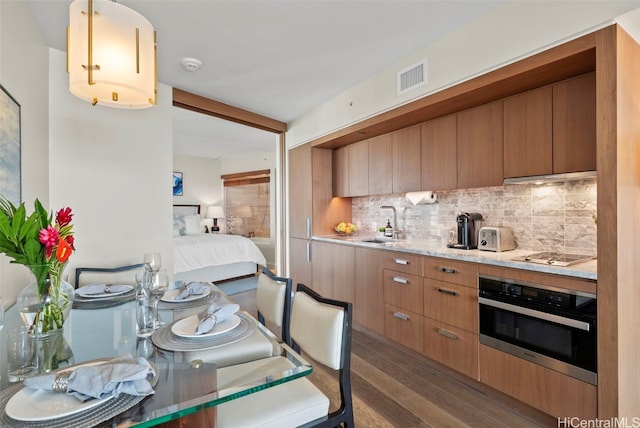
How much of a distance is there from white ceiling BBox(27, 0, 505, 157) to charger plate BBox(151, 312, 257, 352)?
1.97 metres

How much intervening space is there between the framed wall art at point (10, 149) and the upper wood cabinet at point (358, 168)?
2.92m

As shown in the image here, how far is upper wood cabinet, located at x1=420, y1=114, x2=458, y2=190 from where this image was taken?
2.63 m

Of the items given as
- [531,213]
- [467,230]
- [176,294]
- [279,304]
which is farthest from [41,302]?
[531,213]

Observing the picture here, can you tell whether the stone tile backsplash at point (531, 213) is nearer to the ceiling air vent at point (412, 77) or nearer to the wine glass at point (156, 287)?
the ceiling air vent at point (412, 77)

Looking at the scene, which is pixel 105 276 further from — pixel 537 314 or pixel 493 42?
pixel 493 42

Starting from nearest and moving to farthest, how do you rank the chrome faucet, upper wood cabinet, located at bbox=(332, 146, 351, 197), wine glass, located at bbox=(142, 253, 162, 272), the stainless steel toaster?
wine glass, located at bbox=(142, 253, 162, 272) → the stainless steel toaster → the chrome faucet → upper wood cabinet, located at bbox=(332, 146, 351, 197)

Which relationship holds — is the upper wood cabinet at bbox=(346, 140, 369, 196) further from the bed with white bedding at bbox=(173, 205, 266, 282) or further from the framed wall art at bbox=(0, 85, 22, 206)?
the framed wall art at bbox=(0, 85, 22, 206)

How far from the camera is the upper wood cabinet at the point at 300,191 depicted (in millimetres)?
3971

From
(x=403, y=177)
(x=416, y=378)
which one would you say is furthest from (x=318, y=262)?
(x=416, y=378)

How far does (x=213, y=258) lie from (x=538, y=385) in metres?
4.54

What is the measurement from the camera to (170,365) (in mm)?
1013

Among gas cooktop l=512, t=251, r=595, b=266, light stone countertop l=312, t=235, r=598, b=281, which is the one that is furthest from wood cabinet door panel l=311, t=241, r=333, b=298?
gas cooktop l=512, t=251, r=595, b=266

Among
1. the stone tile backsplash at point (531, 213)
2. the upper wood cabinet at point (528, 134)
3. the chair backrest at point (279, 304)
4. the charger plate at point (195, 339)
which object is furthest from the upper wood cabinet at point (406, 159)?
the charger plate at point (195, 339)

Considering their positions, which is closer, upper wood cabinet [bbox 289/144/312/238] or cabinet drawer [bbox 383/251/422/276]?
cabinet drawer [bbox 383/251/422/276]
